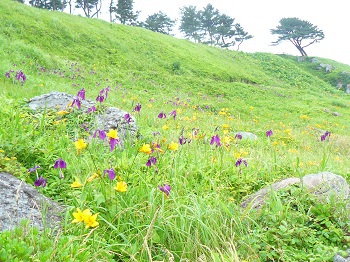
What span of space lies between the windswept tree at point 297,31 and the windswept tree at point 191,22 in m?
13.8

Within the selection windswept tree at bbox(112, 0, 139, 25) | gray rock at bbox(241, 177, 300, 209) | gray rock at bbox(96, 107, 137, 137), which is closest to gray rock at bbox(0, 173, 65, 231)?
gray rock at bbox(241, 177, 300, 209)

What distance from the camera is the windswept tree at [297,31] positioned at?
1925 inches

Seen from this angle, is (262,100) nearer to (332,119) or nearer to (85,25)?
(332,119)

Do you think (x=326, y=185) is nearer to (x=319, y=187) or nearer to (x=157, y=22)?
(x=319, y=187)

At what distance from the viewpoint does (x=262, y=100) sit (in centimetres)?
1931

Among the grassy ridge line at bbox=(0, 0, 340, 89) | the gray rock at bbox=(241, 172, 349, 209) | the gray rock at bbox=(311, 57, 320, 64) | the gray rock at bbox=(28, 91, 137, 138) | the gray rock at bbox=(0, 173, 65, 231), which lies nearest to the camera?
the gray rock at bbox=(0, 173, 65, 231)

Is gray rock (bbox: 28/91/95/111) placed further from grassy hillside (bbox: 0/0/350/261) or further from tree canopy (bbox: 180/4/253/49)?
tree canopy (bbox: 180/4/253/49)

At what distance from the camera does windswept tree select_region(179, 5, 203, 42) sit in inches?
2200

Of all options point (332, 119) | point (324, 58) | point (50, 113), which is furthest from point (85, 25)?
point (324, 58)

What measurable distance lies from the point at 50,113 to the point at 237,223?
331 cm

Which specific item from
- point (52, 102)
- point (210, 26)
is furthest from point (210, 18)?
point (52, 102)

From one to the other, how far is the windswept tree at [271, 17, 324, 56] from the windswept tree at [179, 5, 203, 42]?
45.2ft

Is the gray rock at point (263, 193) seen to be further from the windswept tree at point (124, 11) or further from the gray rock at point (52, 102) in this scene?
the windswept tree at point (124, 11)

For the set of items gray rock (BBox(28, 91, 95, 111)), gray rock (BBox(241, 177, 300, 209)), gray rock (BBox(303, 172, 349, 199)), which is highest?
gray rock (BBox(28, 91, 95, 111))
